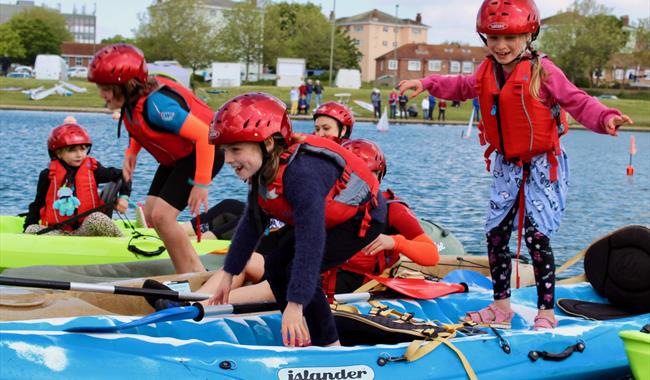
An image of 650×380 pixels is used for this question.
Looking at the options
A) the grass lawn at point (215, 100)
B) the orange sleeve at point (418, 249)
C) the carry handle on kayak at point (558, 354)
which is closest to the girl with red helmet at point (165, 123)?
the orange sleeve at point (418, 249)

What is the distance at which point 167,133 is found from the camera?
619 centimetres

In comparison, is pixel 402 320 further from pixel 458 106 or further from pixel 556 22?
pixel 556 22

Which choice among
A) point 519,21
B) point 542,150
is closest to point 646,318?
point 542,150

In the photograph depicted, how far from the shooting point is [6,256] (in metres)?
7.61

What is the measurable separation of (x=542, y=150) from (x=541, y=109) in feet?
0.76

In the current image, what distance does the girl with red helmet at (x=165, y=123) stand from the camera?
606 cm

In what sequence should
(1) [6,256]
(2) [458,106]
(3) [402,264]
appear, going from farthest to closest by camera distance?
(2) [458,106] → (1) [6,256] → (3) [402,264]

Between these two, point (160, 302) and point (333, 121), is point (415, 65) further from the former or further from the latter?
point (160, 302)

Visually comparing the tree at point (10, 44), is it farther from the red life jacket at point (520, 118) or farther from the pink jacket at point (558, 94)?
the red life jacket at point (520, 118)

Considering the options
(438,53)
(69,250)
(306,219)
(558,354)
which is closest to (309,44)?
(438,53)

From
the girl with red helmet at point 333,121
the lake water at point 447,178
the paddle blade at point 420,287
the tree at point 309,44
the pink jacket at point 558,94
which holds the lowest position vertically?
the lake water at point 447,178

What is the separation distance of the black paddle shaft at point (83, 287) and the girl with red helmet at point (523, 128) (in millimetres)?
1914

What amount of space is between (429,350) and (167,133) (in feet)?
8.22

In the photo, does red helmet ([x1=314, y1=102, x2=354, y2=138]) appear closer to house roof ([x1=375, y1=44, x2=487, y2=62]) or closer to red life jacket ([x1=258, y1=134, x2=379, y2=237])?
red life jacket ([x1=258, y1=134, x2=379, y2=237])
